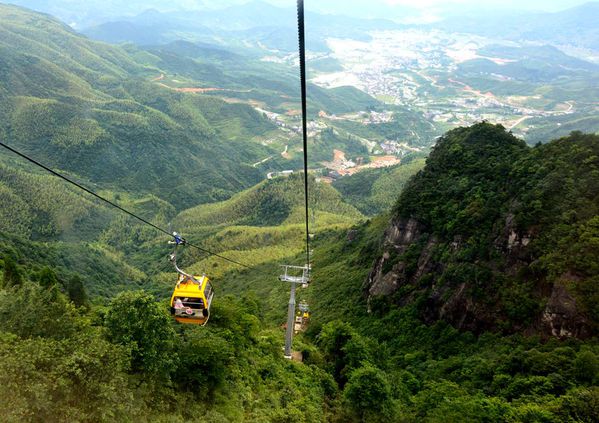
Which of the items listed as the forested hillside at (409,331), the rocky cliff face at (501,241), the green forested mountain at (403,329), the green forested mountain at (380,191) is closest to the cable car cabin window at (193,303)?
the green forested mountain at (403,329)

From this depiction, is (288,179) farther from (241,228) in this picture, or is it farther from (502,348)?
(502,348)

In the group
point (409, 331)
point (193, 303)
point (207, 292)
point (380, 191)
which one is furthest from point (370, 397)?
point (380, 191)

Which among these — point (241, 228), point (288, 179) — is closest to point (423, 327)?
point (241, 228)

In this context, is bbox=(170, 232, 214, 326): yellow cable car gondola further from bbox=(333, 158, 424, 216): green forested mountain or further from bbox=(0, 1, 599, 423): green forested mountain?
bbox=(333, 158, 424, 216): green forested mountain

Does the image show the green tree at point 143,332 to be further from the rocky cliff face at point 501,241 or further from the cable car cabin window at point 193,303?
the rocky cliff face at point 501,241

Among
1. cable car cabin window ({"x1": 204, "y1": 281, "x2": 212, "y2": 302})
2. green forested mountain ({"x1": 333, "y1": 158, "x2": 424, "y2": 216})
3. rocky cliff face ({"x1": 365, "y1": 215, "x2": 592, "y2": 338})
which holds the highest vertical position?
cable car cabin window ({"x1": 204, "y1": 281, "x2": 212, "y2": 302})

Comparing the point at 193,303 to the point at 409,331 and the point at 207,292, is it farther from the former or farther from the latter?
the point at 409,331

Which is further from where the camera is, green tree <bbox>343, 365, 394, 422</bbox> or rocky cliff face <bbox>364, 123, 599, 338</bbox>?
rocky cliff face <bbox>364, 123, 599, 338</bbox>

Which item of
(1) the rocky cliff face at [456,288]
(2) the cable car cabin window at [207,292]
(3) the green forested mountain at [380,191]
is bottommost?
(3) the green forested mountain at [380,191]

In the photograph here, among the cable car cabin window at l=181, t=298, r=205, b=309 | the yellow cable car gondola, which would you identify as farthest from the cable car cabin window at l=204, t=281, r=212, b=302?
the cable car cabin window at l=181, t=298, r=205, b=309
